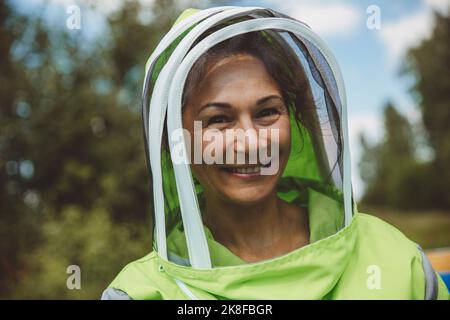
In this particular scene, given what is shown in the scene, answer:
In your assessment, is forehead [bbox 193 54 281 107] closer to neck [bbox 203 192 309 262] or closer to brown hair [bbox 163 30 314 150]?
brown hair [bbox 163 30 314 150]

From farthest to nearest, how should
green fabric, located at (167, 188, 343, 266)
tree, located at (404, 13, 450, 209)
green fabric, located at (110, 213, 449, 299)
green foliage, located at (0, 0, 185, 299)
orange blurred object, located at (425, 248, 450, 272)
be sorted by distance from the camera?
1. tree, located at (404, 13, 450, 209)
2. green foliage, located at (0, 0, 185, 299)
3. orange blurred object, located at (425, 248, 450, 272)
4. green fabric, located at (167, 188, 343, 266)
5. green fabric, located at (110, 213, 449, 299)

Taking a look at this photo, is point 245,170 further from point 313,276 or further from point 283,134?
point 313,276

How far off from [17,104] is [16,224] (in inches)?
34.2

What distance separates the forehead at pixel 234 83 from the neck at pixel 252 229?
0.89ft

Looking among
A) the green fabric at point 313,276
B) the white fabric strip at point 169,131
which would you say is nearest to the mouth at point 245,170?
the white fabric strip at point 169,131

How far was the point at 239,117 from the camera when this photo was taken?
1.26m

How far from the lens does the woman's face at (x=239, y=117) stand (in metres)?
1.26

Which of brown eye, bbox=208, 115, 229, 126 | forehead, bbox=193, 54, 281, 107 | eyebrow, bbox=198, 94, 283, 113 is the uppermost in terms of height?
forehead, bbox=193, 54, 281, 107

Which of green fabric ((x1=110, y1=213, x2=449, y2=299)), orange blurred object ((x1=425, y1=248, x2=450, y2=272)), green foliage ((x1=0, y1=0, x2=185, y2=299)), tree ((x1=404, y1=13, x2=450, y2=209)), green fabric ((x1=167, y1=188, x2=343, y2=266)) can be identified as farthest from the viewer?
tree ((x1=404, y1=13, x2=450, y2=209))

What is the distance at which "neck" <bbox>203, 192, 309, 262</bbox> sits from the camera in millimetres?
1390

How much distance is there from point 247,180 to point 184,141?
18cm

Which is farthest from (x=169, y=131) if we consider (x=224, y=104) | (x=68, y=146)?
(x=68, y=146)
